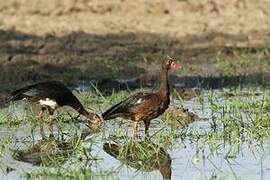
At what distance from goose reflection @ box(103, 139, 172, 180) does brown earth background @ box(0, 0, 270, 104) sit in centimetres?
444

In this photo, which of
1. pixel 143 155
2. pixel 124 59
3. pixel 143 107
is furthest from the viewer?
pixel 124 59

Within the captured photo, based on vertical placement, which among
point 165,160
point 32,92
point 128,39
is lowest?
point 165,160

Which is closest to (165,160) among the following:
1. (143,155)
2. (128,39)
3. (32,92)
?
(143,155)

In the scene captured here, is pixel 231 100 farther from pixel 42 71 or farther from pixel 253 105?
pixel 42 71

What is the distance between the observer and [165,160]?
11.3m

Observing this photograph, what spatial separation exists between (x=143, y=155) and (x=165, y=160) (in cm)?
24

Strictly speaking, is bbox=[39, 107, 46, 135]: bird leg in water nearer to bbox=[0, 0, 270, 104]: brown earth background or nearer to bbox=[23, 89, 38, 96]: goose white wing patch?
bbox=[23, 89, 38, 96]: goose white wing patch

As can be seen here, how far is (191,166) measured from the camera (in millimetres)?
10992

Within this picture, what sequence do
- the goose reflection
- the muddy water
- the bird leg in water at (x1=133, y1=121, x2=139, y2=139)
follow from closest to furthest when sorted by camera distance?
the muddy water, the goose reflection, the bird leg in water at (x1=133, y1=121, x2=139, y2=139)

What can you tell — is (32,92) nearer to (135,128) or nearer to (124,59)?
(135,128)

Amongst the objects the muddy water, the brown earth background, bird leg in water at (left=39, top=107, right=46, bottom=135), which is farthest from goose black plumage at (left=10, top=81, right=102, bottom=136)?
the brown earth background

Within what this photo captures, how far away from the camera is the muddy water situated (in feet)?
34.6

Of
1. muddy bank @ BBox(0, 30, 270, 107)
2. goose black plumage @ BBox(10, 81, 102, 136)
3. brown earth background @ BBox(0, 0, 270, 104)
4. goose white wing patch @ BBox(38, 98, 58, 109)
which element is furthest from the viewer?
brown earth background @ BBox(0, 0, 270, 104)

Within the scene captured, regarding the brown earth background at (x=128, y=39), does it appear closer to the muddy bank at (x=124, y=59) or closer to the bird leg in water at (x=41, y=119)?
the muddy bank at (x=124, y=59)
